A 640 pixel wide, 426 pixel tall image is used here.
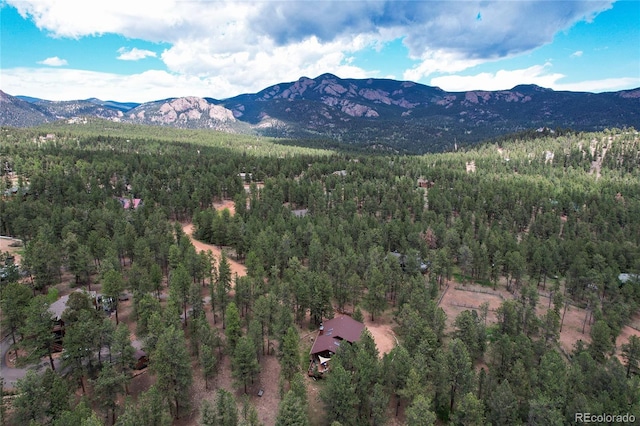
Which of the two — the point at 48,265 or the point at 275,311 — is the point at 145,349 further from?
the point at 48,265

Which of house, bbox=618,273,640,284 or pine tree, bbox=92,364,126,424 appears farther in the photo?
house, bbox=618,273,640,284

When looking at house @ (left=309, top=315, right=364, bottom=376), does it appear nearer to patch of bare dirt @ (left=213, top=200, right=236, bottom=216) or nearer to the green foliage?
the green foliage

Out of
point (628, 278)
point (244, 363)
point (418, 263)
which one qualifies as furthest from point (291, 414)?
point (628, 278)

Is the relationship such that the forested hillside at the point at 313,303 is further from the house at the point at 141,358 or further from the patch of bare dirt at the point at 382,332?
the house at the point at 141,358

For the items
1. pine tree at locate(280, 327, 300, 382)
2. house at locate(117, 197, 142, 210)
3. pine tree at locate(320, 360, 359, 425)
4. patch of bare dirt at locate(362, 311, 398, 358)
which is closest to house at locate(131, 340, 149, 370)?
pine tree at locate(280, 327, 300, 382)

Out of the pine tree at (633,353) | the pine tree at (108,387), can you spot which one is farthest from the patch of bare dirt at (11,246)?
the pine tree at (633,353)

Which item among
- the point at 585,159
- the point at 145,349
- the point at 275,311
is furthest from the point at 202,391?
the point at 585,159

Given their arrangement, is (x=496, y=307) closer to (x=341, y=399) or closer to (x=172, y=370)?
(x=341, y=399)
